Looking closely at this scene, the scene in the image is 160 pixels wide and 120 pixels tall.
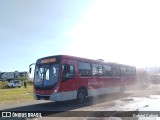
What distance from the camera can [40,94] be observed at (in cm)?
1603

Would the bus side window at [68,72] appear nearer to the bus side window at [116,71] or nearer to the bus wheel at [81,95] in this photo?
the bus wheel at [81,95]

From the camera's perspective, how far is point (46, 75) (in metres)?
16.1

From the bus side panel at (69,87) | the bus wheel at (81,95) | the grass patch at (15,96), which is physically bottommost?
the grass patch at (15,96)

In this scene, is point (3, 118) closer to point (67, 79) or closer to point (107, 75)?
point (67, 79)

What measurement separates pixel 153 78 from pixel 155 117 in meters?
52.9

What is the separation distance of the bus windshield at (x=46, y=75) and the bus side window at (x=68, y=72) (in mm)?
491

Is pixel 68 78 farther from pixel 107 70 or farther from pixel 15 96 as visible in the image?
pixel 15 96

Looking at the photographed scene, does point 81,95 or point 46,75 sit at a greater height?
point 46,75

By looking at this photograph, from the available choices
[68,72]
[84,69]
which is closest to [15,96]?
[84,69]

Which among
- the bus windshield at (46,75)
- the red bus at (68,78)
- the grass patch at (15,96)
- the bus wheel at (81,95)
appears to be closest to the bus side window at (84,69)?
the red bus at (68,78)

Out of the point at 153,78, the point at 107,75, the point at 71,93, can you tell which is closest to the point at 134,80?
the point at 107,75

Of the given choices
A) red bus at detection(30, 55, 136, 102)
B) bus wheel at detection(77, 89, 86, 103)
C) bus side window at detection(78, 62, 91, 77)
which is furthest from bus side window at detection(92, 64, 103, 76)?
bus wheel at detection(77, 89, 86, 103)

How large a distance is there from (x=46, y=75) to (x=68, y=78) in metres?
1.46

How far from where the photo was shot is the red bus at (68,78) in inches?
615
